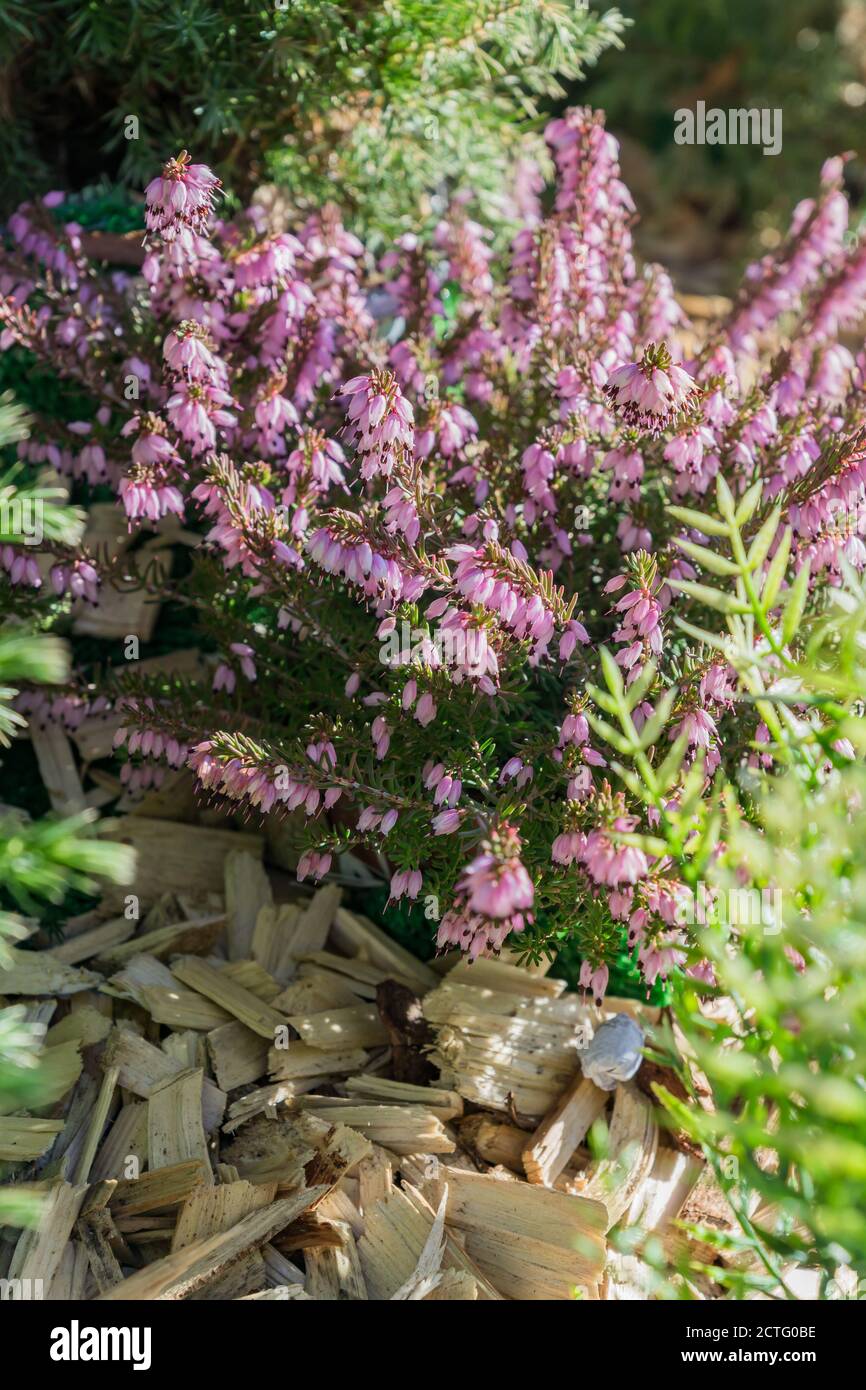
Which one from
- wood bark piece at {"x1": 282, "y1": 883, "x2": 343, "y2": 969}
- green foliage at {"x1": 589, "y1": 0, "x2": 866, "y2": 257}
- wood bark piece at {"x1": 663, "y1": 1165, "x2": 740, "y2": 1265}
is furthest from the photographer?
green foliage at {"x1": 589, "y1": 0, "x2": 866, "y2": 257}

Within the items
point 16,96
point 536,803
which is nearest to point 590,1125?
point 536,803

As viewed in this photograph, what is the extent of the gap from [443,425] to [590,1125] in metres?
1.32

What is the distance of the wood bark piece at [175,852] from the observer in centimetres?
269

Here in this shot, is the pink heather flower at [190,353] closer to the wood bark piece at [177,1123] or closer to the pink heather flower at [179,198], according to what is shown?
the pink heather flower at [179,198]

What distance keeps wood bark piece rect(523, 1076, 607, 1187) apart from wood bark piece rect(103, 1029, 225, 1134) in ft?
1.83

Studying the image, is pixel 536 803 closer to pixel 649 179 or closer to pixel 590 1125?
pixel 590 1125

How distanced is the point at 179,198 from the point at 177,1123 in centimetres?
158

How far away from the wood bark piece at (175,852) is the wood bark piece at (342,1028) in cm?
46

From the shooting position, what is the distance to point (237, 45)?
3.03m

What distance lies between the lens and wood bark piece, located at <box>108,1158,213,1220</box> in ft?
6.61

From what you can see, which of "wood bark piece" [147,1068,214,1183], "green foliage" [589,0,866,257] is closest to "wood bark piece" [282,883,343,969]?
"wood bark piece" [147,1068,214,1183]

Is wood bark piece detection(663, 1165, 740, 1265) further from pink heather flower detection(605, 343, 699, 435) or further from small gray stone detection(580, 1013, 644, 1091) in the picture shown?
pink heather flower detection(605, 343, 699, 435)

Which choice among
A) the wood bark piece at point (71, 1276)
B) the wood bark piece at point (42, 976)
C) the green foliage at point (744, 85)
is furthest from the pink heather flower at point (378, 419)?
the green foliage at point (744, 85)

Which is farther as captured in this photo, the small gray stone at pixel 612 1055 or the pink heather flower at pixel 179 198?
the small gray stone at pixel 612 1055
